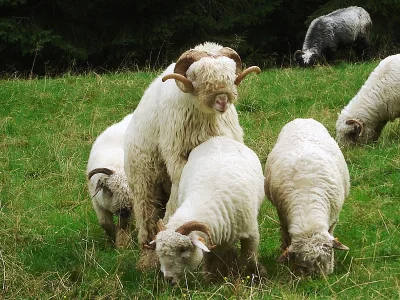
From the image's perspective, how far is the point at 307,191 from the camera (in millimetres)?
6863

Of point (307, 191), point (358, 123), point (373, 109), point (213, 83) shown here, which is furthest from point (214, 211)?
point (373, 109)

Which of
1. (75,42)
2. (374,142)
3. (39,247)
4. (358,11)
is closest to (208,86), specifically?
(39,247)

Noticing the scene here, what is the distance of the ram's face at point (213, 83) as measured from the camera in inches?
260

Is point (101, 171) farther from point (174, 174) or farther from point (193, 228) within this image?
point (193, 228)

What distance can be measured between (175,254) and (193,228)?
272 mm

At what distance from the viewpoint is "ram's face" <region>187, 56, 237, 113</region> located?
6594 mm

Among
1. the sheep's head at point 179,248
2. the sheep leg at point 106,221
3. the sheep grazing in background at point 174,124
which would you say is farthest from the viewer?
the sheep leg at point 106,221

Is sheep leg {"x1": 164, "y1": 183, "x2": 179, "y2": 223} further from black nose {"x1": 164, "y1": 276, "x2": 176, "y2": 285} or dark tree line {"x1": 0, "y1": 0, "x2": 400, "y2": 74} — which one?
Answer: dark tree line {"x1": 0, "y1": 0, "x2": 400, "y2": 74}

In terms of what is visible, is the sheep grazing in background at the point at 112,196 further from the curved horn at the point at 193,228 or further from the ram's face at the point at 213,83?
the curved horn at the point at 193,228

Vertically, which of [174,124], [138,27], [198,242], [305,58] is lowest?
[138,27]

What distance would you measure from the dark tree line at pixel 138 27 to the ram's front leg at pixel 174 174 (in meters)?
13.9

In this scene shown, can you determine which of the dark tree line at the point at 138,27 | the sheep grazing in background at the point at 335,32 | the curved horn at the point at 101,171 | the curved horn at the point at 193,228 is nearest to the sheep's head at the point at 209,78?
Result: the curved horn at the point at 193,228

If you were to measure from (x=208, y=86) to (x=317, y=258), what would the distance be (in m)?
1.77

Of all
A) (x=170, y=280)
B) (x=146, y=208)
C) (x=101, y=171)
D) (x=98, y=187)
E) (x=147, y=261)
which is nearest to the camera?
(x=170, y=280)
